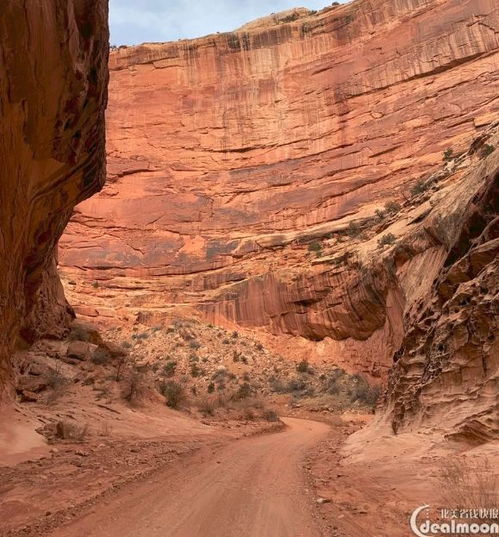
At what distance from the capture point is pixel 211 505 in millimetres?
4977

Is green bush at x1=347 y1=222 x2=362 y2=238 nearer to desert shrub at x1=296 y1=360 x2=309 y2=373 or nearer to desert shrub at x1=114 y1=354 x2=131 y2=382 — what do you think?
desert shrub at x1=296 y1=360 x2=309 y2=373

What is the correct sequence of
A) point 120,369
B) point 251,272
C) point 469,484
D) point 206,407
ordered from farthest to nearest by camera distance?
point 251,272 < point 206,407 < point 120,369 < point 469,484

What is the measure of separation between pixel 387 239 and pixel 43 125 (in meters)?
18.1

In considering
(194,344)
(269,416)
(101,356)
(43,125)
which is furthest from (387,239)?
(43,125)

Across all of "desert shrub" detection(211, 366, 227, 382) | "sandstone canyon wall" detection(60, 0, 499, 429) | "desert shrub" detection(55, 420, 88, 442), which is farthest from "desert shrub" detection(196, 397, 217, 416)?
"sandstone canyon wall" detection(60, 0, 499, 429)

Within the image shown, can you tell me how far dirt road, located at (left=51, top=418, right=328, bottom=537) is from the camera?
13.5 ft

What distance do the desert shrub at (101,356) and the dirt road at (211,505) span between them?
8.49 m

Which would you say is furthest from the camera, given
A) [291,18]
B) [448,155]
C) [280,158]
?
[291,18]

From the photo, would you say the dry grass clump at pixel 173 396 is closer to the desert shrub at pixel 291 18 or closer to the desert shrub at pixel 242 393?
the desert shrub at pixel 242 393

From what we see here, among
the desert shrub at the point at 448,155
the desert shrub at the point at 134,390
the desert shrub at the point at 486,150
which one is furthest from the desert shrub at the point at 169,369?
the desert shrub at the point at 448,155

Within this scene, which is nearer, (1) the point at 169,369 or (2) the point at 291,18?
(1) the point at 169,369

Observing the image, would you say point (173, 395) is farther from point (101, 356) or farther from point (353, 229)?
point (353, 229)

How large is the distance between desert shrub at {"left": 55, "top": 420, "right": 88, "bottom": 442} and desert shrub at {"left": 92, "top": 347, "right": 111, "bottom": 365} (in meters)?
6.06

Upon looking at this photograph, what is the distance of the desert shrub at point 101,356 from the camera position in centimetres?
1539
